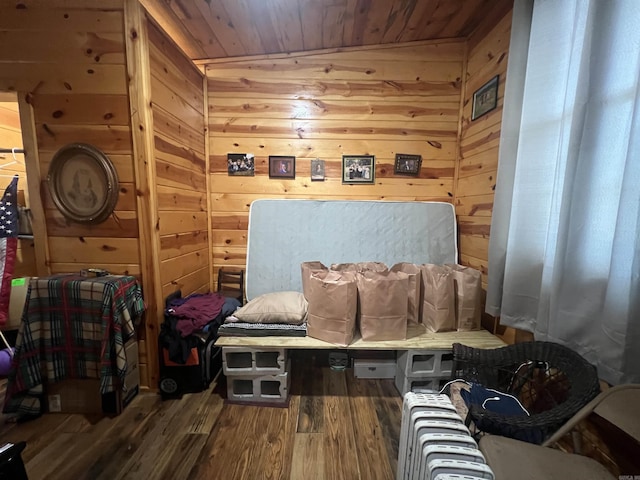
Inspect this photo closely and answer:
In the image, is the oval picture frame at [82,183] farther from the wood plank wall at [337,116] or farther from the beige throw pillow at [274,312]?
the beige throw pillow at [274,312]

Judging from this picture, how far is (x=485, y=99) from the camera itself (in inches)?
71.7

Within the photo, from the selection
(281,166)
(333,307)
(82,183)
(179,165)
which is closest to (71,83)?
(82,183)

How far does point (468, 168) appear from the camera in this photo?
2.06m

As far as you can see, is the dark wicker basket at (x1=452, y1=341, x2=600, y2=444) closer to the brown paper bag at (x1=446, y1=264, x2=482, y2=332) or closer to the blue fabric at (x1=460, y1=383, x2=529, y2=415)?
the blue fabric at (x1=460, y1=383, x2=529, y2=415)

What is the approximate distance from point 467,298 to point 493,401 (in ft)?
2.03

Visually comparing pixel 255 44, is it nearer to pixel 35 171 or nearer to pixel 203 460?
pixel 35 171

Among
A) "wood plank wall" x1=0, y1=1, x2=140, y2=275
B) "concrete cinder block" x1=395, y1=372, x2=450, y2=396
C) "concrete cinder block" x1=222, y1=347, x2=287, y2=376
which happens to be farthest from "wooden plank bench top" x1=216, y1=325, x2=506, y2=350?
"wood plank wall" x1=0, y1=1, x2=140, y2=275

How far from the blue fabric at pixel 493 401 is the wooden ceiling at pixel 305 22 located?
227cm

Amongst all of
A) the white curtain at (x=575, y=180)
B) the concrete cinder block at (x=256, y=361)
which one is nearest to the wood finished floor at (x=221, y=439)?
the concrete cinder block at (x=256, y=361)

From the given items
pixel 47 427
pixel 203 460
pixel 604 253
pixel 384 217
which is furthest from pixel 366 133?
pixel 47 427

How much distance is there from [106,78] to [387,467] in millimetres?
2675

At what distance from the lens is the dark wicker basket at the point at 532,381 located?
0.89 m

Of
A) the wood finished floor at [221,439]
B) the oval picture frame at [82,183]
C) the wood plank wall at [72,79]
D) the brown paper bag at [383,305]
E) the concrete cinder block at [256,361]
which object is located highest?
the wood plank wall at [72,79]

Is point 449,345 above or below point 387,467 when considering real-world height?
above
